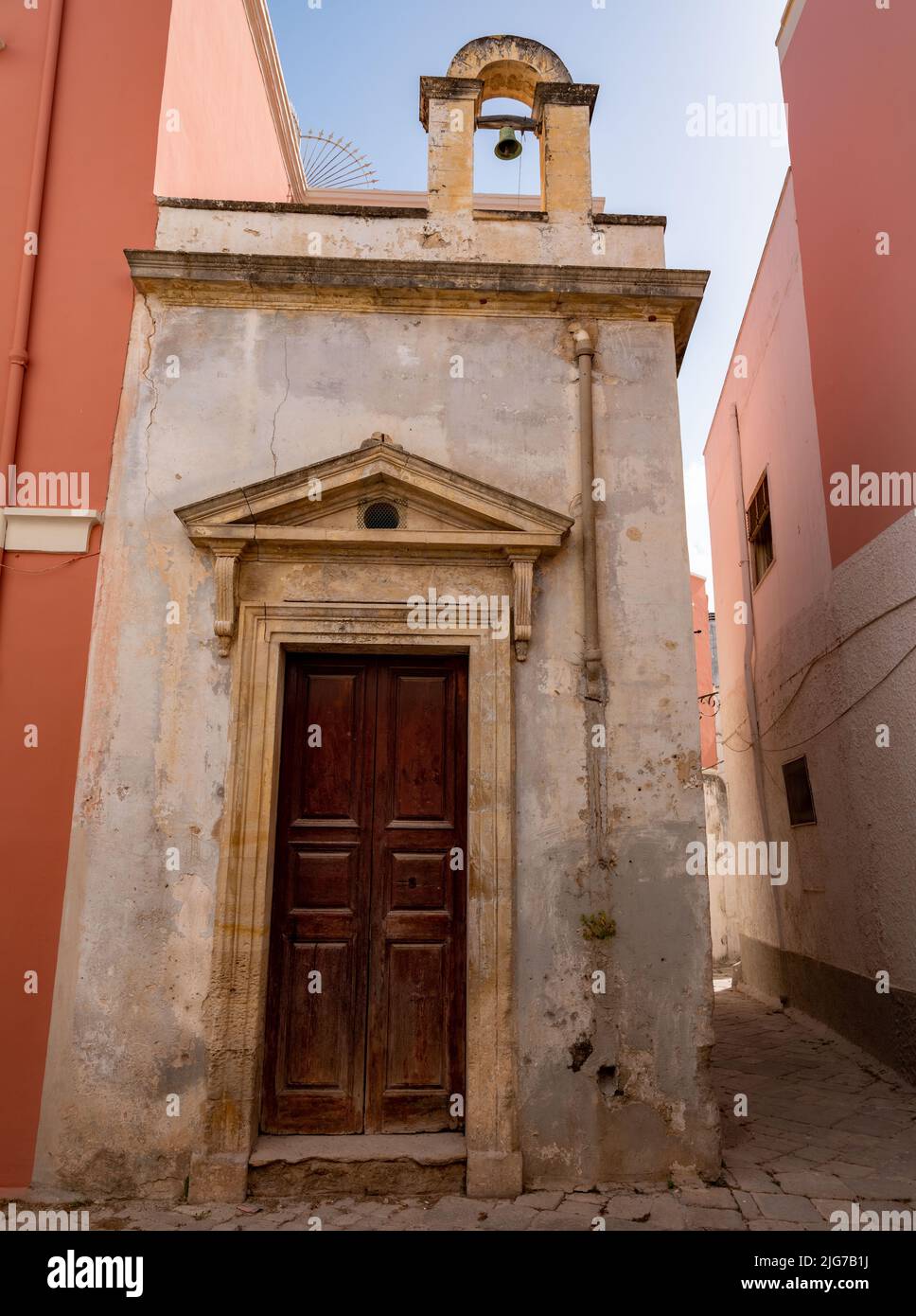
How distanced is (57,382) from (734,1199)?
558cm

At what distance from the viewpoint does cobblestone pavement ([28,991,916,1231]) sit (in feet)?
13.3

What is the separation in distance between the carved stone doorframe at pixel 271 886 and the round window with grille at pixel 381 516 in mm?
480

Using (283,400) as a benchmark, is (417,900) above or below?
below

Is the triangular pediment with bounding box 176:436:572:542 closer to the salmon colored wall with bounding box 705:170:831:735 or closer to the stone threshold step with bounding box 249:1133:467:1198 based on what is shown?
the stone threshold step with bounding box 249:1133:467:1198

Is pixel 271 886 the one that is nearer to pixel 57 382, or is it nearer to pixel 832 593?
pixel 57 382

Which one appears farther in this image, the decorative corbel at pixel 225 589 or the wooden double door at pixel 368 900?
the decorative corbel at pixel 225 589

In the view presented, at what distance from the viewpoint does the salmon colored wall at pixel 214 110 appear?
5809mm

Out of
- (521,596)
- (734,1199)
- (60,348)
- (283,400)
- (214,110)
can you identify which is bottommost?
(734,1199)

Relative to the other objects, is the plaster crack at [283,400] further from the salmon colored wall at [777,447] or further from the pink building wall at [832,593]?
the salmon colored wall at [777,447]

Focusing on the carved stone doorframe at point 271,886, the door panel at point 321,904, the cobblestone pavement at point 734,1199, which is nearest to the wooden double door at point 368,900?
the door panel at point 321,904

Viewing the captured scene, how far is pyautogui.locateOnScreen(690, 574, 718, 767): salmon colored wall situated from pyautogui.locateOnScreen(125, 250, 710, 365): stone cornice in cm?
1139

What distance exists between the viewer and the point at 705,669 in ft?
58.1

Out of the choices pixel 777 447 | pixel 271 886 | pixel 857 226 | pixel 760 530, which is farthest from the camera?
pixel 760 530

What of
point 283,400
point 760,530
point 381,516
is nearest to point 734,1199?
point 381,516
